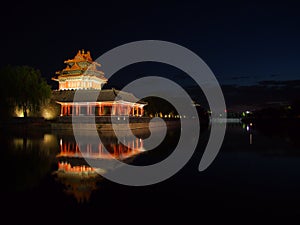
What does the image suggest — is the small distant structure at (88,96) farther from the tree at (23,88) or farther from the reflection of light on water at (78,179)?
the reflection of light on water at (78,179)

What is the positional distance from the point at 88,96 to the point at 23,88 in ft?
29.9

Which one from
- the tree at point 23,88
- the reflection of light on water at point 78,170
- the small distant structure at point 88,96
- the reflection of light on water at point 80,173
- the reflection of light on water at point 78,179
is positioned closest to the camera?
the reflection of light on water at point 78,179

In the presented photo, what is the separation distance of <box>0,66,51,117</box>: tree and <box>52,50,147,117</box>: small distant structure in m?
3.07

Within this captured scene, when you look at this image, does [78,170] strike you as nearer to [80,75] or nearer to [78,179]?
[78,179]

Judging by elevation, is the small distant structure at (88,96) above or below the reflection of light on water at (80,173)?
above

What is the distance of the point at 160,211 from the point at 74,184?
3503 millimetres

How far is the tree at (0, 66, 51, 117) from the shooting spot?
38469mm

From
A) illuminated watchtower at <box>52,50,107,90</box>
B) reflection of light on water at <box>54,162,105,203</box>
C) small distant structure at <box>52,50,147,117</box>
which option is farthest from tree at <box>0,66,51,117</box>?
reflection of light on water at <box>54,162,105,203</box>

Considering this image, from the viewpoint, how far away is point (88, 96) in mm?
41531

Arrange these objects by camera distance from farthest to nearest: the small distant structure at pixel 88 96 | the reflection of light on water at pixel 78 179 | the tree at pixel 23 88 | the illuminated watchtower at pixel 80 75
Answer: the illuminated watchtower at pixel 80 75 < the small distant structure at pixel 88 96 < the tree at pixel 23 88 < the reflection of light on water at pixel 78 179

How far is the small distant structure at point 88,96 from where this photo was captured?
40312 millimetres

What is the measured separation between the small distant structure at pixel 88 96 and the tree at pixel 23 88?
3071 millimetres

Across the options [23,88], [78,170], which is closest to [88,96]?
[23,88]

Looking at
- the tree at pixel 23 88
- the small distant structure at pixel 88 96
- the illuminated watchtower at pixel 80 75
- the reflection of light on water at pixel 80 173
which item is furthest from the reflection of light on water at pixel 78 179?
the illuminated watchtower at pixel 80 75
